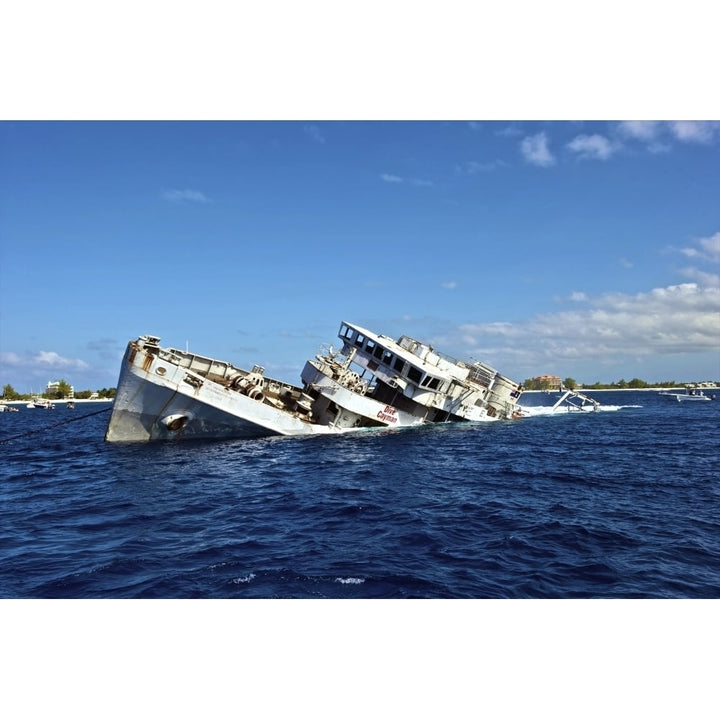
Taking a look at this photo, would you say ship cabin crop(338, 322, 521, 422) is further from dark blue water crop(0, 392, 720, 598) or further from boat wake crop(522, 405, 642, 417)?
boat wake crop(522, 405, 642, 417)

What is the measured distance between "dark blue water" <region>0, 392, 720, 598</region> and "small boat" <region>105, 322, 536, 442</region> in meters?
1.71

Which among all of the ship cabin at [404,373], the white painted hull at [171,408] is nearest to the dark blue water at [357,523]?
the white painted hull at [171,408]

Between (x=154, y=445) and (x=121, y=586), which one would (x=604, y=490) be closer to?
(x=121, y=586)

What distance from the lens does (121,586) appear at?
30.5 feet

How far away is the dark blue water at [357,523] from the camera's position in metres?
9.45

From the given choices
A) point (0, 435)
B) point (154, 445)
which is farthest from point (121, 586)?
point (0, 435)

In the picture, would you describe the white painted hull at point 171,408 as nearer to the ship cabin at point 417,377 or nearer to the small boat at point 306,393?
the small boat at point 306,393

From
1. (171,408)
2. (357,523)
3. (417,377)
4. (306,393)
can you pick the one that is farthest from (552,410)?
(357,523)

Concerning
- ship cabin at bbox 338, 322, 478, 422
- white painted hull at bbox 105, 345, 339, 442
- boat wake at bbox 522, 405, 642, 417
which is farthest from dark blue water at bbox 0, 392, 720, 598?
boat wake at bbox 522, 405, 642, 417

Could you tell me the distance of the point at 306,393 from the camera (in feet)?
110

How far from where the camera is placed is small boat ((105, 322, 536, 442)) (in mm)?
26141

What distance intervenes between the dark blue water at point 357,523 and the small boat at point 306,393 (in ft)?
5.62

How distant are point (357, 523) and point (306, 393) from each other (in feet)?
66.3

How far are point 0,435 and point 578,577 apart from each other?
50.2 meters
